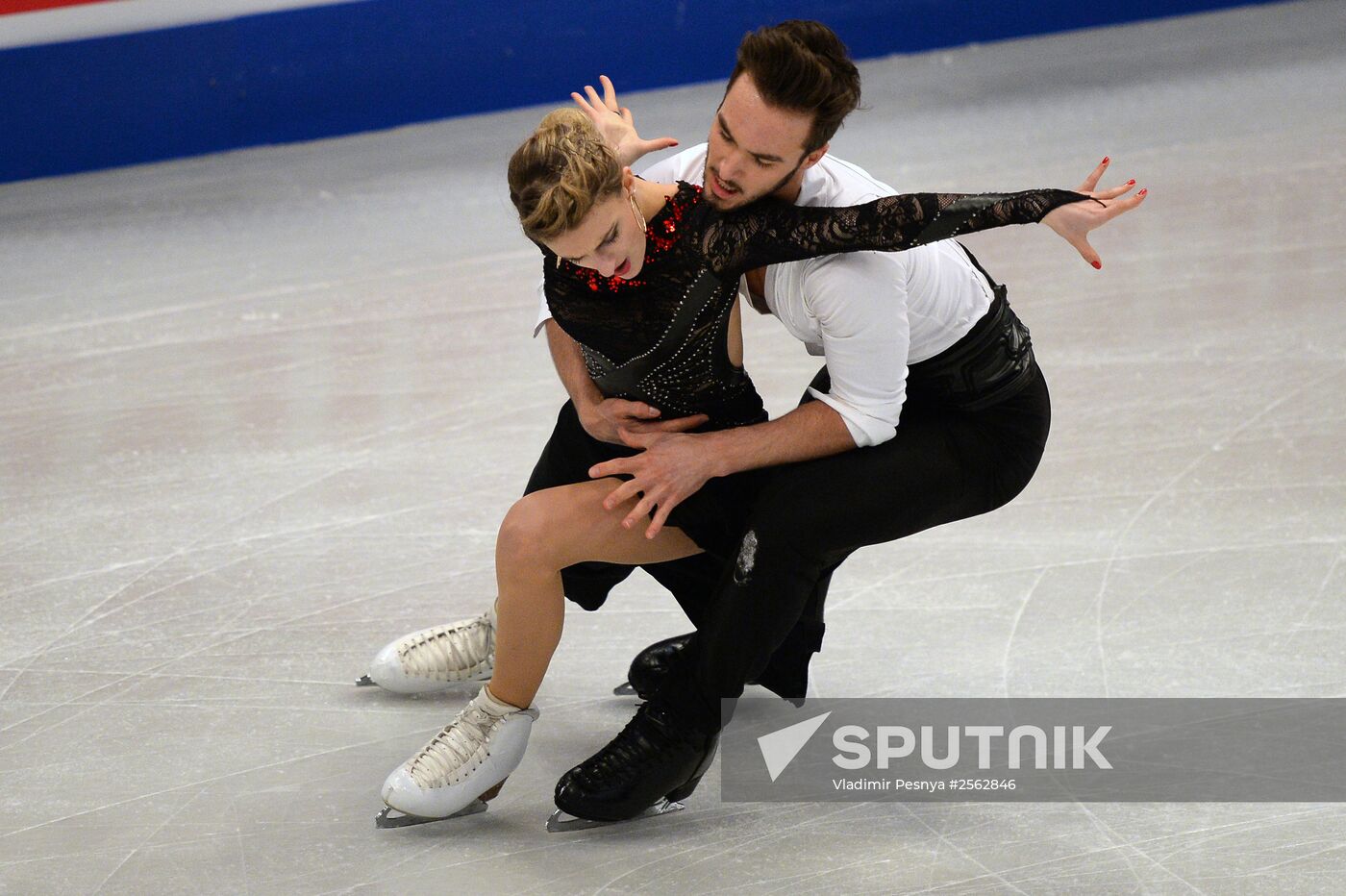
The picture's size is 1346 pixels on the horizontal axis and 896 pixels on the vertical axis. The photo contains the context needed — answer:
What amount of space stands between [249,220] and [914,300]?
3.86 m

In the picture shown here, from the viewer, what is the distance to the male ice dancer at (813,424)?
1680mm

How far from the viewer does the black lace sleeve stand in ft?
5.42

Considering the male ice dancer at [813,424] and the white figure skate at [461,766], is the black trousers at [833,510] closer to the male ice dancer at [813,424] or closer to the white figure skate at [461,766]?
the male ice dancer at [813,424]

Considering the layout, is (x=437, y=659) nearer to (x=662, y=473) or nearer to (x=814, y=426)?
(x=662, y=473)

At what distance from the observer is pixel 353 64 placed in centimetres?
659

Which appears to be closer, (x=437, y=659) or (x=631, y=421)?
(x=631, y=421)

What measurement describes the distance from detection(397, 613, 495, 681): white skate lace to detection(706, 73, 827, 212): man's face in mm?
788

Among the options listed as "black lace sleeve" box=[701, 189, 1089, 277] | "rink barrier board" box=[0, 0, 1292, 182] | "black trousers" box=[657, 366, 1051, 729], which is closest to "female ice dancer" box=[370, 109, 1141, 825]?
"black lace sleeve" box=[701, 189, 1089, 277]

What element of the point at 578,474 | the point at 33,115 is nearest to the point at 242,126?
the point at 33,115

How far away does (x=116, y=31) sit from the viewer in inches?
243

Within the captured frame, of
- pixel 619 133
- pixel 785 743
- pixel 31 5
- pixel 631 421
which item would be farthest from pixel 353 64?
pixel 785 743

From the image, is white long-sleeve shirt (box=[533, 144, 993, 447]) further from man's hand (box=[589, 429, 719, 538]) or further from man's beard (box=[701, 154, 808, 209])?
man's hand (box=[589, 429, 719, 538])

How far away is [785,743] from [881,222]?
78cm

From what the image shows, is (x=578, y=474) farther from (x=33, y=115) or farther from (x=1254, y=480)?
(x=33, y=115)
